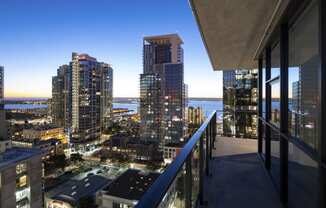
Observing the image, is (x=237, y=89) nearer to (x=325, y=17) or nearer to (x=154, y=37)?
(x=325, y=17)

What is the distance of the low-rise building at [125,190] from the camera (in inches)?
653

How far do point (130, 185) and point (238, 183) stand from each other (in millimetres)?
18458

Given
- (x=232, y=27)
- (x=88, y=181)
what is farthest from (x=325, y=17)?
(x=88, y=181)

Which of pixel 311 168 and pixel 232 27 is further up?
pixel 232 27

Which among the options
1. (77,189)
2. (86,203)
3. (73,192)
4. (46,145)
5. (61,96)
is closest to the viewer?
(86,203)

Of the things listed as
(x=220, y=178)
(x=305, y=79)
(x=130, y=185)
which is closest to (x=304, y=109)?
(x=305, y=79)

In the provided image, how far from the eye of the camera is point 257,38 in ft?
10.5

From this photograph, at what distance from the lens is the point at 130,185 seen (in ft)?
63.4

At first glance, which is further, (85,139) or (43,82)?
(43,82)

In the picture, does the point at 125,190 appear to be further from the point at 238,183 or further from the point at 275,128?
the point at 275,128

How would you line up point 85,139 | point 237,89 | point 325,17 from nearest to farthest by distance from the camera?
point 325,17
point 237,89
point 85,139

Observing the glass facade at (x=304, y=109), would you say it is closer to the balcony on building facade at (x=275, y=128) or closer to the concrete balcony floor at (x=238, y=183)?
the balcony on building facade at (x=275, y=128)

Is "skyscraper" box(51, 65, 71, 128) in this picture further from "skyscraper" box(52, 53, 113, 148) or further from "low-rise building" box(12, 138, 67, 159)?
"low-rise building" box(12, 138, 67, 159)

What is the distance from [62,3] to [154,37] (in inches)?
2556
